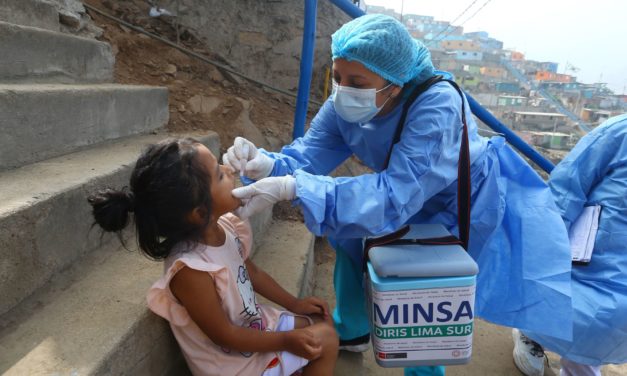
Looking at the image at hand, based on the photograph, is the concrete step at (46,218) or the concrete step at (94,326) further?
the concrete step at (46,218)

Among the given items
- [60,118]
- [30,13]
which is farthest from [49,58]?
[60,118]

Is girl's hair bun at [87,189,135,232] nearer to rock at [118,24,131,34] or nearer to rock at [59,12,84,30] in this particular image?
rock at [59,12,84,30]

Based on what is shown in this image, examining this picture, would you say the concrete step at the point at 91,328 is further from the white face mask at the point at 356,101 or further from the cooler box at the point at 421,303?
the white face mask at the point at 356,101

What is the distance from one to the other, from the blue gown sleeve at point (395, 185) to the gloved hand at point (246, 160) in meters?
0.22

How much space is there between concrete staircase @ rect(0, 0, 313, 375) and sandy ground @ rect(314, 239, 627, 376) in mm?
482

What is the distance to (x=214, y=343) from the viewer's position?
1251mm

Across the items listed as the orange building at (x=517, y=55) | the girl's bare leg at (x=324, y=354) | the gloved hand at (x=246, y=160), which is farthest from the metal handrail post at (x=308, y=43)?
the orange building at (x=517, y=55)

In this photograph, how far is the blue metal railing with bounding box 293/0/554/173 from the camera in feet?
7.56

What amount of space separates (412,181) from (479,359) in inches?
61.0

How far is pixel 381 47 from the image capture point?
1.39 metres

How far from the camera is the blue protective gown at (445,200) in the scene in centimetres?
133

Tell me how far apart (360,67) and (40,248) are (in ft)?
3.89

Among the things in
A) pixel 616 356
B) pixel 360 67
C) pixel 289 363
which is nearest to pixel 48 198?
pixel 289 363

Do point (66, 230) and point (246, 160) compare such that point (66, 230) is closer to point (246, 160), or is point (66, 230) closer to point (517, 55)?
point (246, 160)
